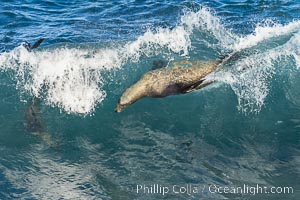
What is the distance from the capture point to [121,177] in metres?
6.83

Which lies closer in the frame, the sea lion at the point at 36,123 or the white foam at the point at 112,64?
the sea lion at the point at 36,123

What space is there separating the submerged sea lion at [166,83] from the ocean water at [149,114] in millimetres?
244

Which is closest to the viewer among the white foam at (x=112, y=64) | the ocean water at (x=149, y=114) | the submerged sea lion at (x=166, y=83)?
the ocean water at (x=149, y=114)

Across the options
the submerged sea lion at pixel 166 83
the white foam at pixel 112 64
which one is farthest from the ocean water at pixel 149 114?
the submerged sea lion at pixel 166 83

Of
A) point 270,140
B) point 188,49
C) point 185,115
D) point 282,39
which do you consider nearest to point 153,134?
point 185,115

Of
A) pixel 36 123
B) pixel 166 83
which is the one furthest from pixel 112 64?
pixel 36 123

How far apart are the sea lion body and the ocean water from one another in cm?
25

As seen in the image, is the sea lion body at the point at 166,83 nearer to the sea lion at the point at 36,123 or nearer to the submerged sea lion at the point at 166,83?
the submerged sea lion at the point at 166,83

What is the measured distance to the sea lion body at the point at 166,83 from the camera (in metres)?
8.63

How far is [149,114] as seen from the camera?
28.2ft

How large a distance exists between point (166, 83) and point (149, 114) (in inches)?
26.3

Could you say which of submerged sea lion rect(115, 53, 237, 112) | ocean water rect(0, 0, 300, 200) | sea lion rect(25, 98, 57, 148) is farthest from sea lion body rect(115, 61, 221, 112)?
sea lion rect(25, 98, 57, 148)

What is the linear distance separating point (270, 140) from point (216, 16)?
6.69m

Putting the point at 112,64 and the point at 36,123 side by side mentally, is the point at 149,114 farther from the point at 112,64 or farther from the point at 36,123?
the point at 36,123
